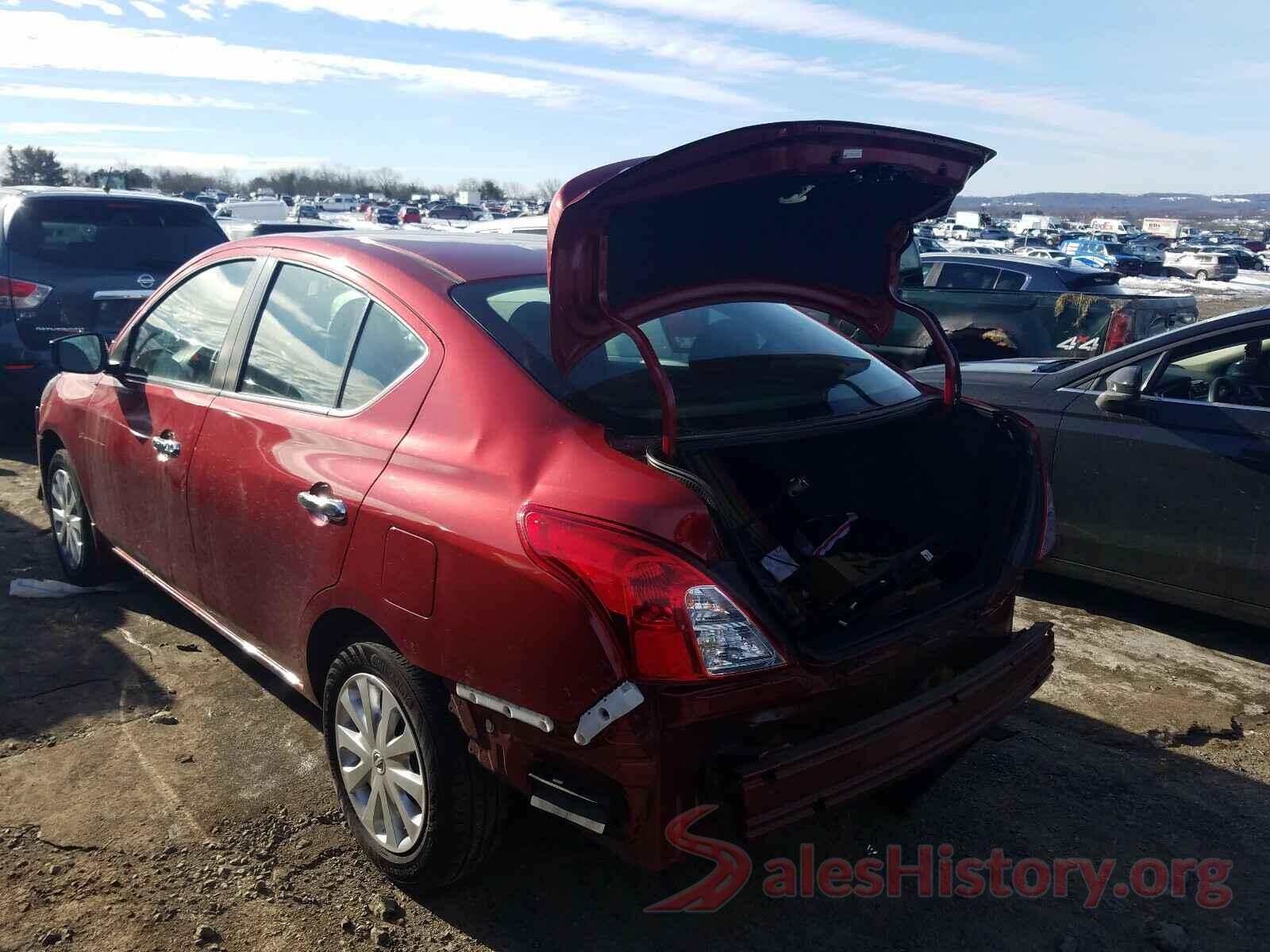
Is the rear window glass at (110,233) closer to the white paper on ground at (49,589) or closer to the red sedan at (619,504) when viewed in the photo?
the white paper on ground at (49,589)

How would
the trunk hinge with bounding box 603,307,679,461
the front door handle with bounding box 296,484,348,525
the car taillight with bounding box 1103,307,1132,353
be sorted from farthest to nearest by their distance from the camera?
the car taillight with bounding box 1103,307,1132,353 → the front door handle with bounding box 296,484,348,525 → the trunk hinge with bounding box 603,307,679,461

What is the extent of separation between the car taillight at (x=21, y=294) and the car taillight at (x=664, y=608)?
6579 millimetres

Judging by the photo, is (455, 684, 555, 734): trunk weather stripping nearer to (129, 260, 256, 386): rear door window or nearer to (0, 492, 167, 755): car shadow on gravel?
(129, 260, 256, 386): rear door window

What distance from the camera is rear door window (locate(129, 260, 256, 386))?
11.6 feet

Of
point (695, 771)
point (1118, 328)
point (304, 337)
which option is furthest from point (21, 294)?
point (1118, 328)

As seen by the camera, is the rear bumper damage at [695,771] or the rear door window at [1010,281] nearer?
the rear bumper damage at [695,771]

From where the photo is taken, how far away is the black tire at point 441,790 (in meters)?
2.43

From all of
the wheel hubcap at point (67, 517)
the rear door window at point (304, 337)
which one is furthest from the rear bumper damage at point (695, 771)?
the wheel hubcap at point (67, 517)

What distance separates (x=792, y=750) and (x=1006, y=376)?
353 cm

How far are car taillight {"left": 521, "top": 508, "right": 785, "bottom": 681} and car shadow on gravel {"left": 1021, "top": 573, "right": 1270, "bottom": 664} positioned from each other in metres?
3.24

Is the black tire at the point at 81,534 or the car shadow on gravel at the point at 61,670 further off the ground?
the black tire at the point at 81,534

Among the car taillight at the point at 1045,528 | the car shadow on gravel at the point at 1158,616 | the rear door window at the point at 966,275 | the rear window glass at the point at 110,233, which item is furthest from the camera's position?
the rear door window at the point at 966,275

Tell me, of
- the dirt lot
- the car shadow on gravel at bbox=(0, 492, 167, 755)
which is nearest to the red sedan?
the dirt lot

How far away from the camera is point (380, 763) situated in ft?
8.71
